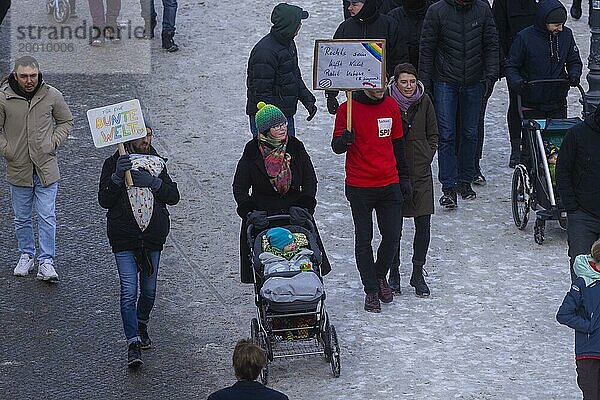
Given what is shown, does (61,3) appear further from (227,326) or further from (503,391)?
(503,391)

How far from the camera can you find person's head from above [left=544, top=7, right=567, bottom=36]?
11867 millimetres

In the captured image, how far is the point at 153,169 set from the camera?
30.1ft

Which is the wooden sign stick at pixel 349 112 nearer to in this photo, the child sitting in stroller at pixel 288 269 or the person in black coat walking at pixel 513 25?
the child sitting in stroller at pixel 288 269

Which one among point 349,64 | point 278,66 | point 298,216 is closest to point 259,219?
point 298,216

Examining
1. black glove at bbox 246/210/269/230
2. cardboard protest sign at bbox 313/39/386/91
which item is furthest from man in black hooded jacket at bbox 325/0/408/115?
black glove at bbox 246/210/269/230

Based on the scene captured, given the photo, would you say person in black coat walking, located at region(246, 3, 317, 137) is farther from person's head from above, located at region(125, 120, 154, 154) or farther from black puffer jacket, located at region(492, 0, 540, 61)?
person's head from above, located at region(125, 120, 154, 154)

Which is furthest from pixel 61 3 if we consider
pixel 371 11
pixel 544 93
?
pixel 544 93

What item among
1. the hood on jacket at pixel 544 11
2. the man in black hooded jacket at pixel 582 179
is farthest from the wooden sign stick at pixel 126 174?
the hood on jacket at pixel 544 11

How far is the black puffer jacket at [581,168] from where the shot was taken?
9273 millimetres

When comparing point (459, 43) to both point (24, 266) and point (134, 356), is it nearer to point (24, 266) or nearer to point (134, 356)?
point (24, 266)

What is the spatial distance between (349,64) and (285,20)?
1.86 meters

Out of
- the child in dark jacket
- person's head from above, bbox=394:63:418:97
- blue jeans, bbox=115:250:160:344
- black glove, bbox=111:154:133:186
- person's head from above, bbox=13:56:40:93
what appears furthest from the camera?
person's head from above, bbox=13:56:40:93

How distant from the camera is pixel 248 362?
21.8ft

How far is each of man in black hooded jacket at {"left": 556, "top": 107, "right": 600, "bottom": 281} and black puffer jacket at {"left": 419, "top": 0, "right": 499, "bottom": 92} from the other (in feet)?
9.05
